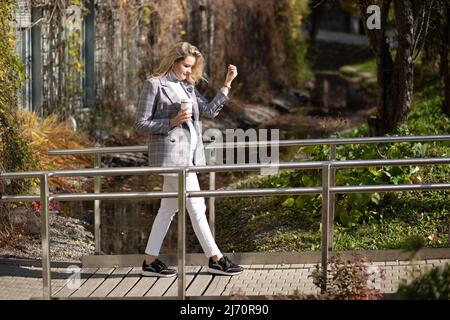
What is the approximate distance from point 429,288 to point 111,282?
8.26 feet

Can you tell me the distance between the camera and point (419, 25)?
11695mm

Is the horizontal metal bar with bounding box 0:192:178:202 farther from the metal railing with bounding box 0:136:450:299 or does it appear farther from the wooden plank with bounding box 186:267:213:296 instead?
the wooden plank with bounding box 186:267:213:296

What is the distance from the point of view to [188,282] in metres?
7.41

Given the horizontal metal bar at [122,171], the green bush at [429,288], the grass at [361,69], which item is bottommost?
the green bush at [429,288]

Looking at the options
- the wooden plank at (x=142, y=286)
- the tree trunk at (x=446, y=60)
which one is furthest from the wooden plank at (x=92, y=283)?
the tree trunk at (x=446, y=60)

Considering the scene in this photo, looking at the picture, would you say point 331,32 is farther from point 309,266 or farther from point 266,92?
point 309,266

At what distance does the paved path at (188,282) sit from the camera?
7.15 m

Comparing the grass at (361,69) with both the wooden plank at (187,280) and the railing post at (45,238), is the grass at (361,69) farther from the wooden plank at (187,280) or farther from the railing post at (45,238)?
the railing post at (45,238)

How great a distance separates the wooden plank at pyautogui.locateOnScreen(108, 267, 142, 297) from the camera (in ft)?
23.7

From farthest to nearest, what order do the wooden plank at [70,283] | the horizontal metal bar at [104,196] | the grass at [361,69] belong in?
the grass at [361,69] → the wooden plank at [70,283] → the horizontal metal bar at [104,196]

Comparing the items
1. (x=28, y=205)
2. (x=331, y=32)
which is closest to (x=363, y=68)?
(x=331, y=32)

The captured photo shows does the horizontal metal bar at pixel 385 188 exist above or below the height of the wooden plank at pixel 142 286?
above

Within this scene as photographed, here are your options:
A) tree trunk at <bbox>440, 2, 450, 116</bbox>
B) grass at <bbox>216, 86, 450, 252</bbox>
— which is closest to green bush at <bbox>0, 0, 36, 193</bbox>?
grass at <bbox>216, 86, 450, 252</bbox>
